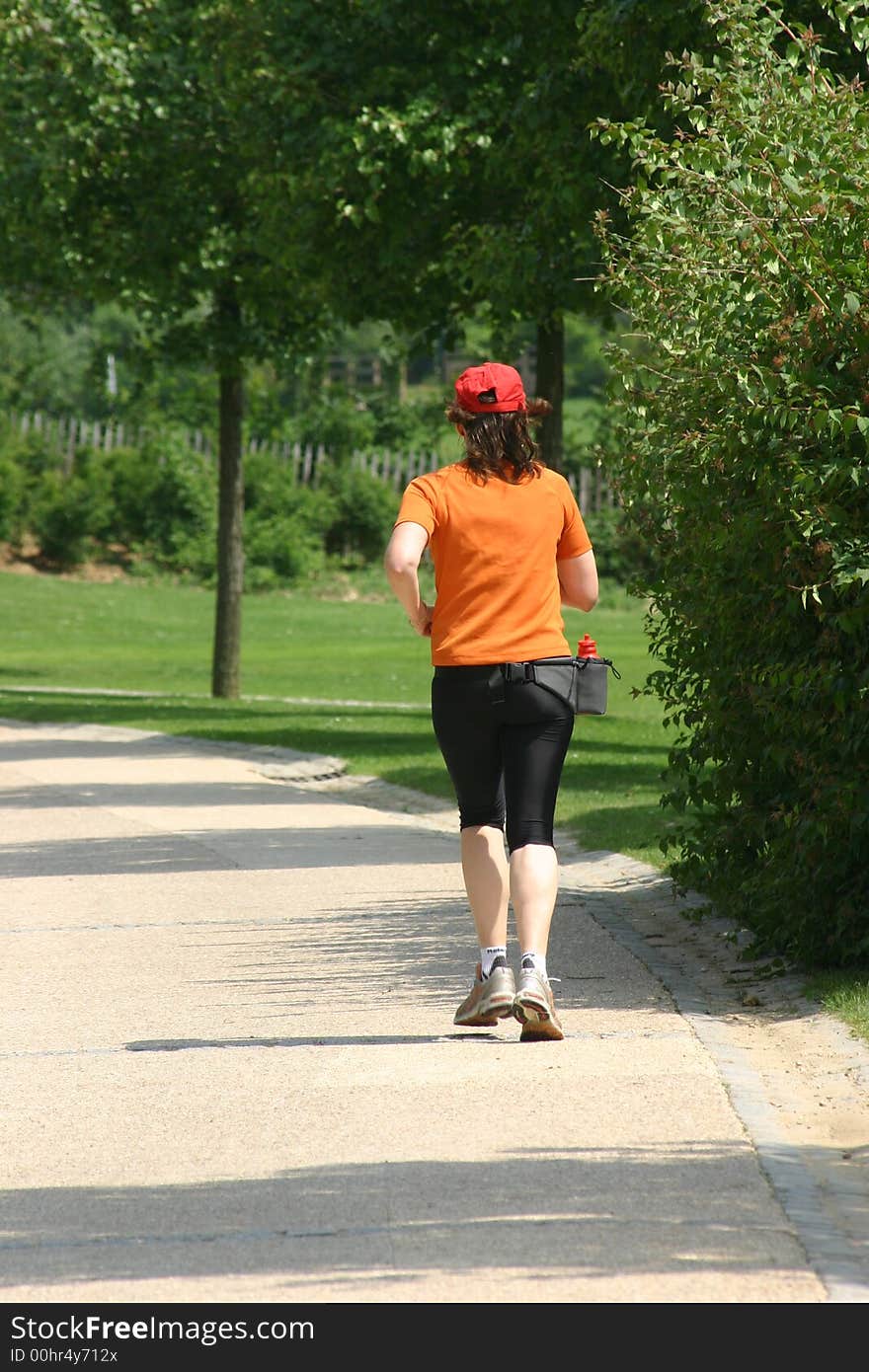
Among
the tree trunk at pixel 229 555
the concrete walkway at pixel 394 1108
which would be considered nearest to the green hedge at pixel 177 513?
the tree trunk at pixel 229 555

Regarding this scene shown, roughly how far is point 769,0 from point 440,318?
879cm

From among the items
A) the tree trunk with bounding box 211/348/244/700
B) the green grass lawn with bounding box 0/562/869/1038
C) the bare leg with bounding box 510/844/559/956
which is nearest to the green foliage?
the green grass lawn with bounding box 0/562/869/1038

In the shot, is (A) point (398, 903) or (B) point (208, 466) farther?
(B) point (208, 466)

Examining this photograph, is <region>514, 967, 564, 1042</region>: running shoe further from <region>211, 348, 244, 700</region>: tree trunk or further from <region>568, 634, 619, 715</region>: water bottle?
<region>211, 348, 244, 700</region>: tree trunk

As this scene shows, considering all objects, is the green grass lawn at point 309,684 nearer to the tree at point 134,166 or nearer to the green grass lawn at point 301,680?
the green grass lawn at point 301,680

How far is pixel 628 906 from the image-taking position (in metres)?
9.63

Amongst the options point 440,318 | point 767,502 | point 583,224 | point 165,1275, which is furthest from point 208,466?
point 165,1275

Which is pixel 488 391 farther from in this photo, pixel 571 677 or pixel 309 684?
pixel 309 684

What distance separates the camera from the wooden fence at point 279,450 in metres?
46.0

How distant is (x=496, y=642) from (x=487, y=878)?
77 centimetres

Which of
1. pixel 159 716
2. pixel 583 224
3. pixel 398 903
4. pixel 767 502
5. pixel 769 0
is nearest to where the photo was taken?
Answer: pixel 767 502

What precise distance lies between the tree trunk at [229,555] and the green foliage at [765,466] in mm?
15818

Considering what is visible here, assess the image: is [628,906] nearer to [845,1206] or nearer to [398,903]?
Answer: [398,903]

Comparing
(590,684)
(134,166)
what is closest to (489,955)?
(590,684)
